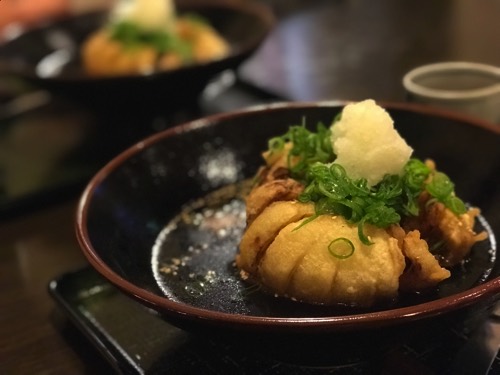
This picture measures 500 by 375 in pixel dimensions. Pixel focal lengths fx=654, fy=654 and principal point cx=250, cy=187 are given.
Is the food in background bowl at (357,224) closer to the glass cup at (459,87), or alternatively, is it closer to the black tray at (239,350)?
the black tray at (239,350)

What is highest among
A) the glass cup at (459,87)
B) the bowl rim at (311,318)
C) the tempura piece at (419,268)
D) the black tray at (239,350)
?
the glass cup at (459,87)

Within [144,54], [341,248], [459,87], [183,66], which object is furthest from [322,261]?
[144,54]

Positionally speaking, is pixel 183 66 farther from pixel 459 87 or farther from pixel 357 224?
pixel 357 224

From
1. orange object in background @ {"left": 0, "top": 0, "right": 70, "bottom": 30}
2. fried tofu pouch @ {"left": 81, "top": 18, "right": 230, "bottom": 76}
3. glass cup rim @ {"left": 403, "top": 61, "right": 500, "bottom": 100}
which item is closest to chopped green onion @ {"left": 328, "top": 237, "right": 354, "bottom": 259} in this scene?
glass cup rim @ {"left": 403, "top": 61, "right": 500, "bottom": 100}

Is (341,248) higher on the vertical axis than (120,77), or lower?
lower

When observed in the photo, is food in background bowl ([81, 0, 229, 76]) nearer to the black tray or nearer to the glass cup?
the glass cup

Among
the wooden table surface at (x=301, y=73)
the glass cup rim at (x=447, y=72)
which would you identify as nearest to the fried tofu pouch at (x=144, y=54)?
the wooden table surface at (x=301, y=73)
